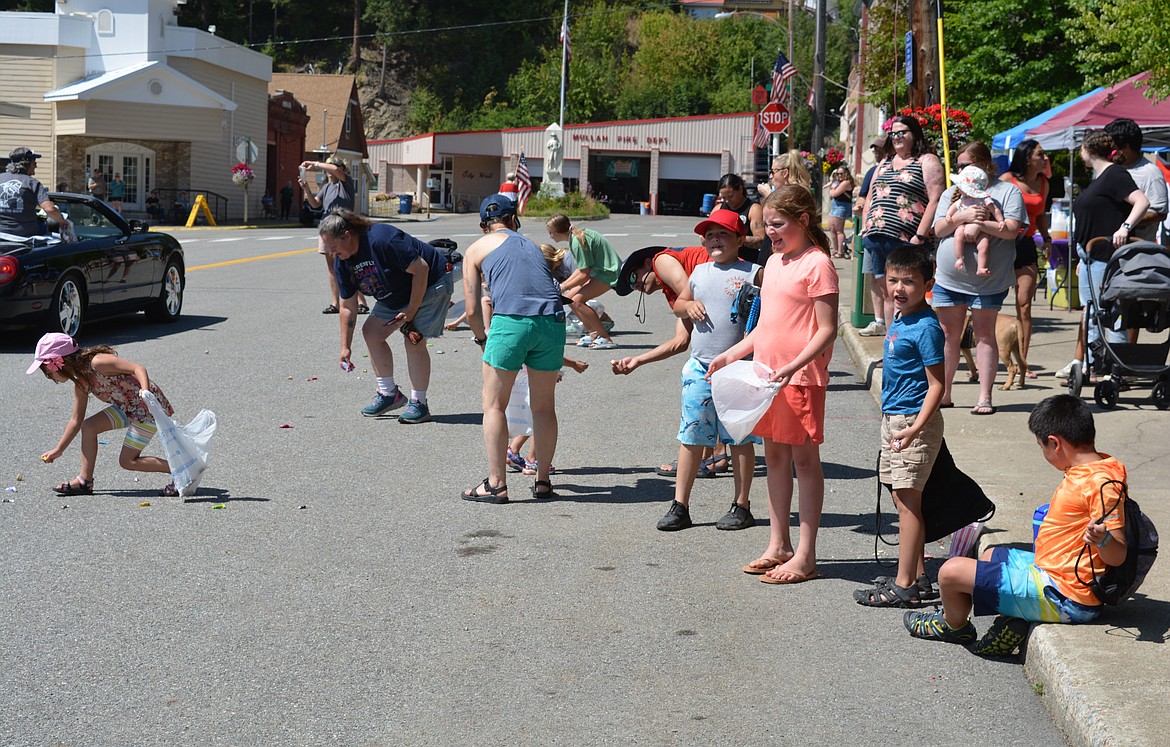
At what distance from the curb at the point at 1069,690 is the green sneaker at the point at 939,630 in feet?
0.77

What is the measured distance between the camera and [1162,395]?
984 cm

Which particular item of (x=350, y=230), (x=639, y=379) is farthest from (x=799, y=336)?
(x=639, y=379)

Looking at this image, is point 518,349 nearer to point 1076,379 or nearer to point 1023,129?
Result: point 1076,379

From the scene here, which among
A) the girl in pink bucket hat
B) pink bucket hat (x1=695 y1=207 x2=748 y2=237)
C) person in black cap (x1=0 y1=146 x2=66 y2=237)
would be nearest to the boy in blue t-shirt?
pink bucket hat (x1=695 y1=207 x2=748 y2=237)

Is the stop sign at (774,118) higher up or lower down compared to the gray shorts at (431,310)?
higher up

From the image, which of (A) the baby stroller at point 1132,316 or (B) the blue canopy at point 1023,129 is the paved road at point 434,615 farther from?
(B) the blue canopy at point 1023,129

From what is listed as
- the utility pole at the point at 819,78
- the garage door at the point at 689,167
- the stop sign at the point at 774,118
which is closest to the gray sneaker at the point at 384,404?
the stop sign at the point at 774,118

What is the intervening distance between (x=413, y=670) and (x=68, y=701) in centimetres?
120

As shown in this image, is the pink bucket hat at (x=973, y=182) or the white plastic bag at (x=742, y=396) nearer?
the white plastic bag at (x=742, y=396)

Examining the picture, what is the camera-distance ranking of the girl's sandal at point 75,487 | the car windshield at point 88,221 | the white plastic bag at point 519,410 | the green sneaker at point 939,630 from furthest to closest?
the car windshield at point 88,221 → the white plastic bag at point 519,410 → the girl's sandal at point 75,487 → the green sneaker at point 939,630

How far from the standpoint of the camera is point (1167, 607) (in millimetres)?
5184

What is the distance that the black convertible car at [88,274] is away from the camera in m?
13.1

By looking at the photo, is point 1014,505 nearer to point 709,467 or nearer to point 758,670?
point 709,467

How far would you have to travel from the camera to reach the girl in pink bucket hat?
24.0 feet
